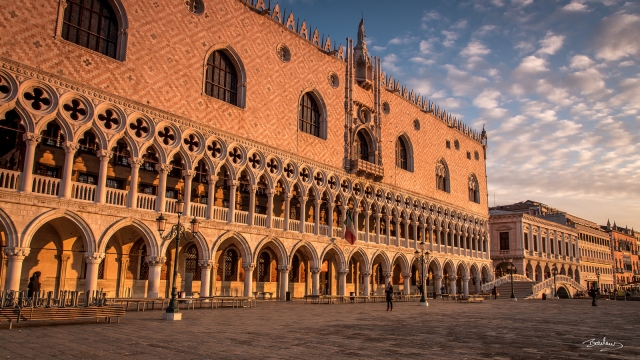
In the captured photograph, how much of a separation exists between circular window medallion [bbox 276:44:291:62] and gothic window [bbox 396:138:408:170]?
1153 cm

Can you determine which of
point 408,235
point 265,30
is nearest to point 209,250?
point 265,30

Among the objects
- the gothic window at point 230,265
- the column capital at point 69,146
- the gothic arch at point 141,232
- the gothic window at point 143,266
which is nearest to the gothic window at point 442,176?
the gothic window at point 230,265

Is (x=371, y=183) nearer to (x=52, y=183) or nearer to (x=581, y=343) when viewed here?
(x=52, y=183)

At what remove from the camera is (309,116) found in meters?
26.1

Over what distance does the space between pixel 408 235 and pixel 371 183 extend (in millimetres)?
5191

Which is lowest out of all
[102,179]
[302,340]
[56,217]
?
[302,340]

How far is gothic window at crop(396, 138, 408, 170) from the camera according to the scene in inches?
1312

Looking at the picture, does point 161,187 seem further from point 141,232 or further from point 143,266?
point 143,266

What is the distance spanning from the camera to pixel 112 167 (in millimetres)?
18906

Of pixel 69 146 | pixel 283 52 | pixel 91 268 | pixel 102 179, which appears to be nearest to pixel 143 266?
pixel 91 268

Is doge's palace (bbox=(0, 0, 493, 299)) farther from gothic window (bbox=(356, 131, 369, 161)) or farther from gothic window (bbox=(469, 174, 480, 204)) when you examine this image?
gothic window (bbox=(469, 174, 480, 204))

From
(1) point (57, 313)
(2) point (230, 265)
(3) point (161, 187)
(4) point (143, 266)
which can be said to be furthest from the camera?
(2) point (230, 265)

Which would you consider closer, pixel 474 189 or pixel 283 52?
pixel 283 52

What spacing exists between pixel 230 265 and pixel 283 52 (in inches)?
413
